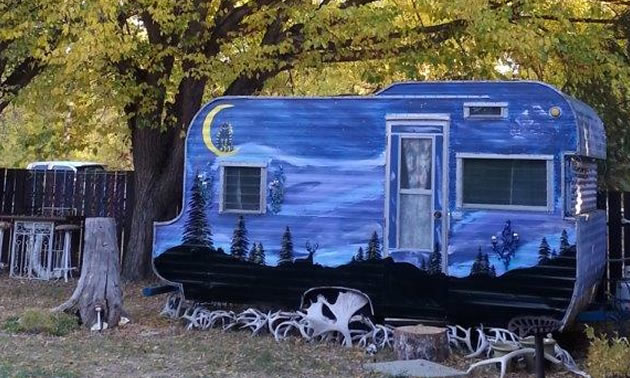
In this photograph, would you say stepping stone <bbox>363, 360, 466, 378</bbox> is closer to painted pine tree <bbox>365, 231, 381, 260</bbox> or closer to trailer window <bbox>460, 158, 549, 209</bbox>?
painted pine tree <bbox>365, 231, 381, 260</bbox>

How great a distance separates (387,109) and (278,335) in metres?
2.74

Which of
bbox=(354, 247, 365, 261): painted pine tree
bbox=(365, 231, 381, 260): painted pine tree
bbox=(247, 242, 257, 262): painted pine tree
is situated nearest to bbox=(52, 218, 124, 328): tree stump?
bbox=(247, 242, 257, 262): painted pine tree

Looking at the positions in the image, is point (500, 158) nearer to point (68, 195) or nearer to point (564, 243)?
point (564, 243)

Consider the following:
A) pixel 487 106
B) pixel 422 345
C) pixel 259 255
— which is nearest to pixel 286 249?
pixel 259 255

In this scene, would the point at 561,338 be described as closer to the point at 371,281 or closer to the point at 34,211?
the point at 371,281

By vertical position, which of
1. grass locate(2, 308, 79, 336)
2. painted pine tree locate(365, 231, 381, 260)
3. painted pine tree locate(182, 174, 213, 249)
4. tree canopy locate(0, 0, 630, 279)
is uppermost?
tree canopy locate(0, 0, 630, 279)

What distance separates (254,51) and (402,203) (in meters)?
3.78

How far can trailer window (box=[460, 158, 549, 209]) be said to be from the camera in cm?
744

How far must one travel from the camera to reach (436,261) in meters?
7.79

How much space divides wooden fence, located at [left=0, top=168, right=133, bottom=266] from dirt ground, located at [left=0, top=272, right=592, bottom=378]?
4.75 metres

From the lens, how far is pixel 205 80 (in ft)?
37.6

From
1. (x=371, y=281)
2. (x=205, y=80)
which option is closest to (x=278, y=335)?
(x=371, y=281)

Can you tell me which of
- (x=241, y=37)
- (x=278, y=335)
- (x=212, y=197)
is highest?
(x=241, y=37)

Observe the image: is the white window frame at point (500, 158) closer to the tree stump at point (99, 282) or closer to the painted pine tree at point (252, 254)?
the painted pine tree at point (252, 254)
